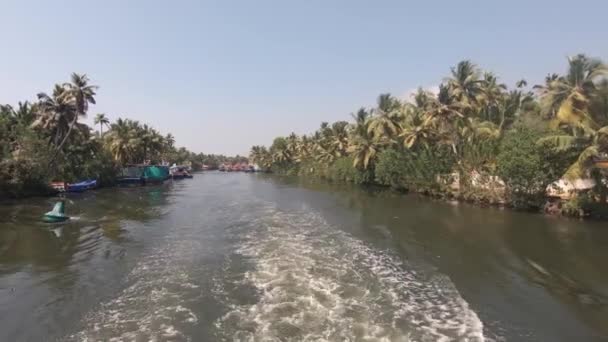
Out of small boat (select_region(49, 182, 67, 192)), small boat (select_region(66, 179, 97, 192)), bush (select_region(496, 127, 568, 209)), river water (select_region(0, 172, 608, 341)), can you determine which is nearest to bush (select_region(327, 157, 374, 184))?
bush (select_region(496, 127, 568, 209))

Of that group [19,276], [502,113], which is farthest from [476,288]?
[502,113]

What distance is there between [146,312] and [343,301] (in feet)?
16.8

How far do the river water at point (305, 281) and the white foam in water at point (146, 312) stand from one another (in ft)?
0.16

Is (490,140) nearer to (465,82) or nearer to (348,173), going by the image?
(465,82)

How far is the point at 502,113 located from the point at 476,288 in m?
43.2

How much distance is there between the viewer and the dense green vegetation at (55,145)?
37.3 metres

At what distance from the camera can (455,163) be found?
37.5 metres

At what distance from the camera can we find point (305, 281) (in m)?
12.9

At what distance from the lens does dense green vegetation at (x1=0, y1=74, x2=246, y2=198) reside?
123 ft

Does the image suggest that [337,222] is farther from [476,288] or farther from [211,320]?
[211,320]

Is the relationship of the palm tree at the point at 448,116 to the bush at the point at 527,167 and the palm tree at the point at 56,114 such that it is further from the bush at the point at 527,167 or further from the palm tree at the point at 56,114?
the palm tree at the point at 56,114

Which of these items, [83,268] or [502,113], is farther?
[502,113]

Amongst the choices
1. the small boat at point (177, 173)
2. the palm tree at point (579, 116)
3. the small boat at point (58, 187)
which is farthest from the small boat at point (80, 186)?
the palm tree at point (579, 116)

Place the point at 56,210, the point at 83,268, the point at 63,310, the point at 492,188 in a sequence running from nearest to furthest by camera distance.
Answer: the point at 63,310, the point at 83,268, the point at 56,210, the point at 492,188
